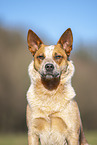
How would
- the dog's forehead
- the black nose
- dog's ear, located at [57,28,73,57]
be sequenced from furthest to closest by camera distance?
1. dog's ear, located at [57,28,73,57]
2. the dog's forehead
3. the black nose

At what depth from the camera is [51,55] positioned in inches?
224

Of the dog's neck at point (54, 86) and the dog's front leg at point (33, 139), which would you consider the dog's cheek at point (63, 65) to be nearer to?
the dog's neck at point (54, 86)

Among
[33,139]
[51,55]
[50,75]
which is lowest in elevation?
[33,139]

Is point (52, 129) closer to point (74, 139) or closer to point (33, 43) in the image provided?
point (74, 139)

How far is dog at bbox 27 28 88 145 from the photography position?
220 inches

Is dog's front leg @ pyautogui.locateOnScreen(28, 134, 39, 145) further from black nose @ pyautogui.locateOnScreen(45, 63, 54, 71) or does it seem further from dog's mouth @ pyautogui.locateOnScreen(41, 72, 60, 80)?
black nose @ pyautogui.locateOnScreen(45, 63, 54, 71)

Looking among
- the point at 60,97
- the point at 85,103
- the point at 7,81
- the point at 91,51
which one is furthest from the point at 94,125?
the point at 60,97

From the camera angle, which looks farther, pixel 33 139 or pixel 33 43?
pixel 33 43

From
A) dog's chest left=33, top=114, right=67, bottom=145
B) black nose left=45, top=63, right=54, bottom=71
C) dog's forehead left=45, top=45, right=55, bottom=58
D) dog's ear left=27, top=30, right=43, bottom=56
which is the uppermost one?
dog's ear left=27, top=30, right=43, bottom=56

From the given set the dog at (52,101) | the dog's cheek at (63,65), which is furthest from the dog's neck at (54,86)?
the dog's cheek at (63,65)

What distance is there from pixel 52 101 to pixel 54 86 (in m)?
0.30

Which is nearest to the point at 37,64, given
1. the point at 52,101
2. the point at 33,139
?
the point at 52,101

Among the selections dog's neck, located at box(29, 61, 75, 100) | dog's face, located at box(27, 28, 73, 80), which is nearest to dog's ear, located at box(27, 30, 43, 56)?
dog's face, located at box(27, 28, 73, 80)

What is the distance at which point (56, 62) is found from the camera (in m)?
5.63
